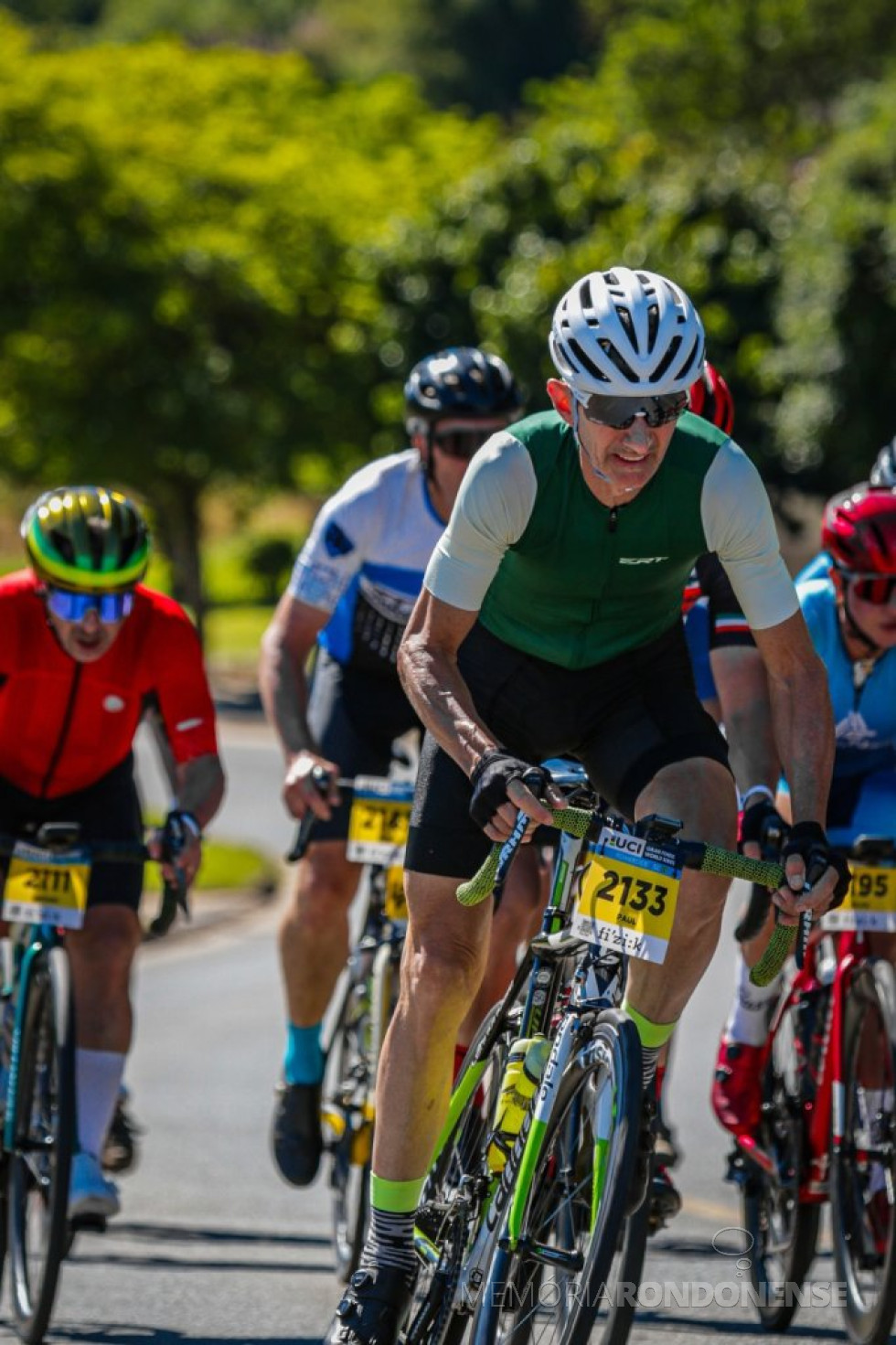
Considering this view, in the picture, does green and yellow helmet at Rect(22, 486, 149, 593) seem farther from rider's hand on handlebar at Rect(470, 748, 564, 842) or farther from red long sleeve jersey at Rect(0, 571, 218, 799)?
rider's hand on handlebar at Rect(470, 748, 564, 842)

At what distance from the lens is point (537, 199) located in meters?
32.9

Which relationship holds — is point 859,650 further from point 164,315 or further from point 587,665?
point 164,315

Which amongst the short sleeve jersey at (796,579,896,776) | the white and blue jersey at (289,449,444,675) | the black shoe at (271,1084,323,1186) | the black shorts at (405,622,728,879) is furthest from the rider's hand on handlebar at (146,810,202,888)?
the short sleeve jersey at (796,579,896,776)

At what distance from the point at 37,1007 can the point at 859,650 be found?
2426mm

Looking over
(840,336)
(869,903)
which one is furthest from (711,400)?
(840,336)

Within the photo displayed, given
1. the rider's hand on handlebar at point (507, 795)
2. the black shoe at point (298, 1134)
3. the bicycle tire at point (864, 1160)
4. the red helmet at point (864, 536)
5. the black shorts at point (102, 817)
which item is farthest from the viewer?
the black shoe at point (298, 1134)

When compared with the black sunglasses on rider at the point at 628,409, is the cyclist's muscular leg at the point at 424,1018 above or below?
below

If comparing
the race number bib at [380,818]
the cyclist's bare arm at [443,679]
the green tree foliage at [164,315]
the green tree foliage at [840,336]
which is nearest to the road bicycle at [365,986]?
the race number bib at [380,818]

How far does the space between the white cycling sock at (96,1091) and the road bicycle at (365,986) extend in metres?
0.71

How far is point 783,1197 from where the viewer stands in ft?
20.1

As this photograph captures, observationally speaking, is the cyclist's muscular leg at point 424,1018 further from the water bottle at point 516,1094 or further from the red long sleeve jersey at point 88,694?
the red long sleeve jersey at point 88,694

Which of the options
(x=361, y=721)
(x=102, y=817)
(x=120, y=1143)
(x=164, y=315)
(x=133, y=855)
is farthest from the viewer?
(x=164, y=315)

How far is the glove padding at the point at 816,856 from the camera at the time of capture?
4.29 metres

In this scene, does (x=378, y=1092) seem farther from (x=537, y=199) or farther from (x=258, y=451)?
(x=258, y=451)
